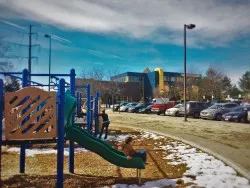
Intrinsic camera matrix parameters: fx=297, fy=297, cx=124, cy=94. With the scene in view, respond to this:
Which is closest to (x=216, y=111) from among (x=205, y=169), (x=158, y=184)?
(x=205, y=169)

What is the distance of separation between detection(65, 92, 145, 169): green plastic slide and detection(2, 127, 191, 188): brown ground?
1.53ft

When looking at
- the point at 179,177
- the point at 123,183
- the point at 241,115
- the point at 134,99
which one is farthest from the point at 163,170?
the point at 134,99

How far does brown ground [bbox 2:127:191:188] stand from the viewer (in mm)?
6977

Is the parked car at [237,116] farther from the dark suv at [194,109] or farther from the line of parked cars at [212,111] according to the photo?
the dark suv at [194,109]

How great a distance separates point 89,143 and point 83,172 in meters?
1.62

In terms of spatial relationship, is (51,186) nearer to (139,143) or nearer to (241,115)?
(139,143)

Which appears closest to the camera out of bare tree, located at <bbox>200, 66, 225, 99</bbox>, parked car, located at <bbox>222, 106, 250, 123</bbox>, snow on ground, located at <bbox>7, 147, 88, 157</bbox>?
A: snow on ground, located at <bbox>7, 147, 88, 157</bbox>

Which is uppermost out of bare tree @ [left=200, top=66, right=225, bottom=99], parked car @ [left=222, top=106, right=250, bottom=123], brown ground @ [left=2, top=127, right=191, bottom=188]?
bare tree @ [left=200, top=66, right=225, bottom=99]

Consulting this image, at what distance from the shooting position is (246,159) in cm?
938

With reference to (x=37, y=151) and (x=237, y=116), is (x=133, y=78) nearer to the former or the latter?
(x=237, y=116)

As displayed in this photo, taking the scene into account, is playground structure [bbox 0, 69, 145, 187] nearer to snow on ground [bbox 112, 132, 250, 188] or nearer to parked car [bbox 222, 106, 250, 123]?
snow on ground [bbox 112, 132, 250, 188]

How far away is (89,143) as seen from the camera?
6883mm

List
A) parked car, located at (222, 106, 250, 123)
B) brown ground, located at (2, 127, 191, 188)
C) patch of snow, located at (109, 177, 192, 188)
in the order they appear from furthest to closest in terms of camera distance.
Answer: parked car, located at (222, 106, 250, 123)
brown ground, located at (2, 127, 191, 188)
patch of snow, located at (109, 177, 192, 188)

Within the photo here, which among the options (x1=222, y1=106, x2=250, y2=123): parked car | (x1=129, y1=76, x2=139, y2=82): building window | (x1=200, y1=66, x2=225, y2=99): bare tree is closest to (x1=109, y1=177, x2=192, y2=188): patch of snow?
(x1=222, y1=106, x2=250, y2=123): parked car
